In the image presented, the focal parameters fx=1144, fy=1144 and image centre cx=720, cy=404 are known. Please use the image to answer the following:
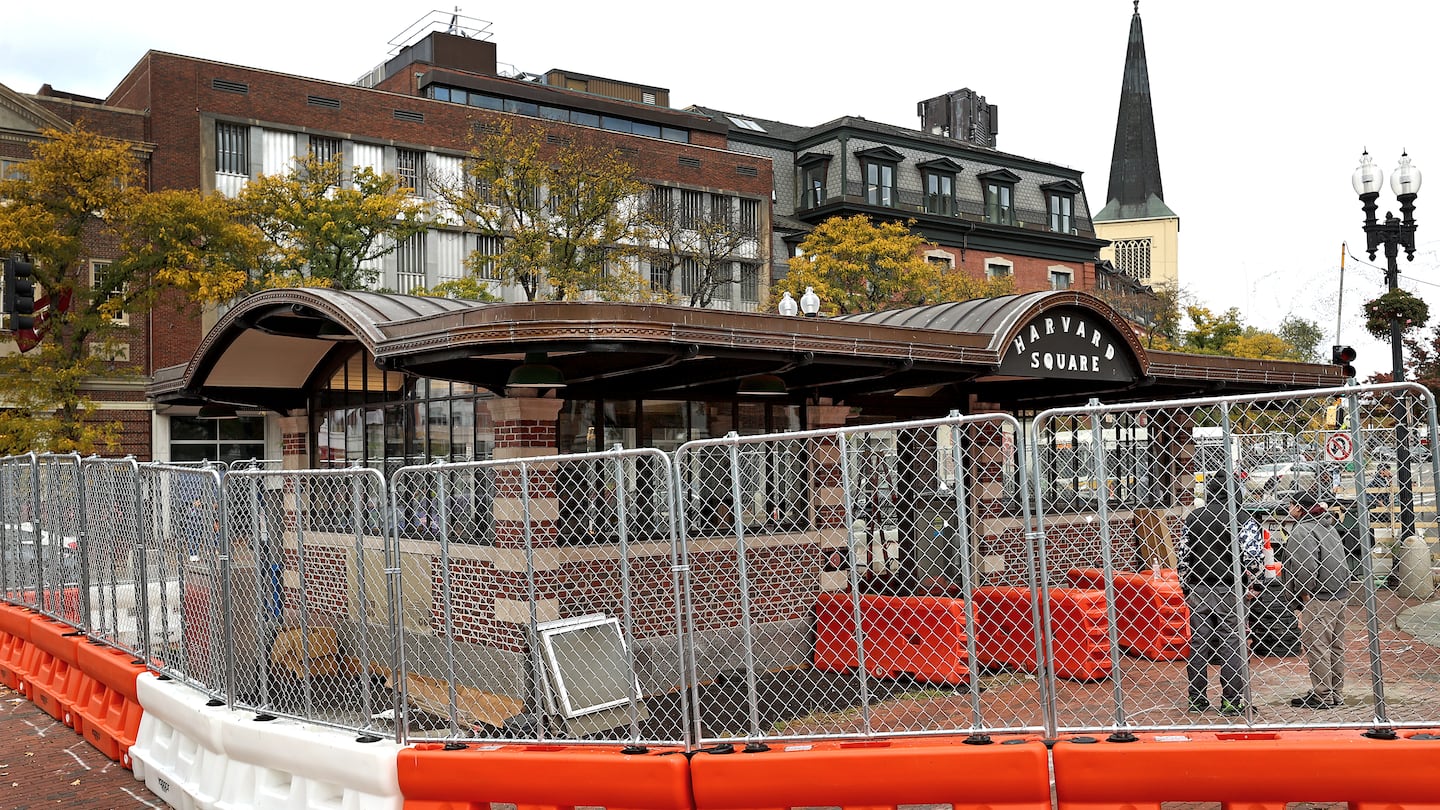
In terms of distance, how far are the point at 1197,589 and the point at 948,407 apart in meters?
7.21

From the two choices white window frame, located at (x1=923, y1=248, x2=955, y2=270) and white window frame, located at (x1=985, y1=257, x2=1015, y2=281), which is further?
white window frame, located at (x1=985, y1=257, x2=1015, y2=281)

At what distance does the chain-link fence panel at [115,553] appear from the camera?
30.2ft

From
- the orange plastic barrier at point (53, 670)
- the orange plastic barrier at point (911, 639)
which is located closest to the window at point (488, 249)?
the orange plastic barrier at point (53, 670)

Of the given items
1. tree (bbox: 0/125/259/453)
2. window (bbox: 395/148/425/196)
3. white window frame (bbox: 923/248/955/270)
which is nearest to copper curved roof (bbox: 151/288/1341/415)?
tree (bbox: 0/125/259/453)

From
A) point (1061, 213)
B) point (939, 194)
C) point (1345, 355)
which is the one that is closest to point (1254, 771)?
point (1345, 355)

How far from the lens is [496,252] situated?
131 feet

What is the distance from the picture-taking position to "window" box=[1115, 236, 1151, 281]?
8938 centimetres

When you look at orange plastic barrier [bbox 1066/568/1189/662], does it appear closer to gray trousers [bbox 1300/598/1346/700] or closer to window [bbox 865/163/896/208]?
gray trousers [bbox 1300/598/1346/700]

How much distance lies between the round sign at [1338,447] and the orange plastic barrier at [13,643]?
12.1 meters

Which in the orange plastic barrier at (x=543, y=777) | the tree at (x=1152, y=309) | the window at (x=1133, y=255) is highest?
the window at (x=1133, y=255)

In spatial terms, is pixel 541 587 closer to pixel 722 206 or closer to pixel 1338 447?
pixel 1338 447

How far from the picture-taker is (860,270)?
42.1 m

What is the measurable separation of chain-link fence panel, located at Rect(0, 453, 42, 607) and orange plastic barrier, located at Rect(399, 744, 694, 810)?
8325mm

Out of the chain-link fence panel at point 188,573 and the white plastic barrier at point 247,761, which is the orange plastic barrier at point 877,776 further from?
the chain-link fence panel at point 188,573
